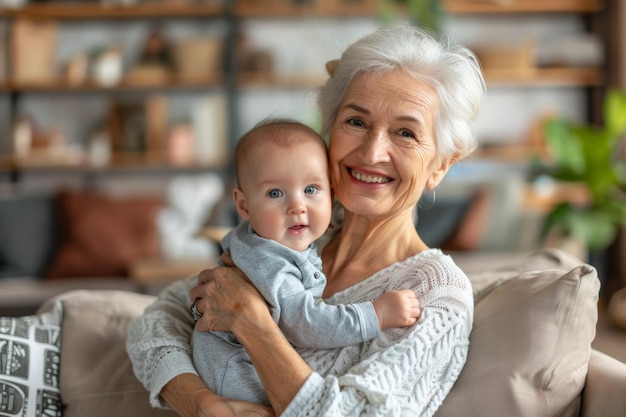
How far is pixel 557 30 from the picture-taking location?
621 cm

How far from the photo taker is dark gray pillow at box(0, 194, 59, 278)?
4.60 metres

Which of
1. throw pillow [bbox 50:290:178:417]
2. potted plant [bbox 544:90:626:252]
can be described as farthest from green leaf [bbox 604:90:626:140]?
throw pillow [bbox 50:290:178:417]

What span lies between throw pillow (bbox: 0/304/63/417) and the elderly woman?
0.20 metres

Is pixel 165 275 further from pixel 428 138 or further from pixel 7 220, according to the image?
pixel 428 138

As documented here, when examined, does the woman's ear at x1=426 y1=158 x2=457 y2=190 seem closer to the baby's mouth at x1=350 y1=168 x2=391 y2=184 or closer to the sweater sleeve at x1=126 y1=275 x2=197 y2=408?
the baby's mouth at x1=350 y1=168 x2=391 y2=184

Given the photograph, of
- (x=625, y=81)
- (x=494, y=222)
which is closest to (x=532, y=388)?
(x=494, y=222)

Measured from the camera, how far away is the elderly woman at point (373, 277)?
1.39 metres

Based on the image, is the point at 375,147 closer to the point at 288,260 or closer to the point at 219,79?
the point at 288,260

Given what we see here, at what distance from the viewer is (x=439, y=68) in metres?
1.61

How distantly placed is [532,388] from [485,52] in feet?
15.6

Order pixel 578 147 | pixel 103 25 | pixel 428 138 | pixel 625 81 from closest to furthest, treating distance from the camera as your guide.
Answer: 1. pixel 428 138
2. pixel 578 147
3. pixel 625 81
4. pixel 103 25

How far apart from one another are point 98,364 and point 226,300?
0.46m

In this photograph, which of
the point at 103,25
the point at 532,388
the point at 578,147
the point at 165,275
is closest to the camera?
the point at 532,388

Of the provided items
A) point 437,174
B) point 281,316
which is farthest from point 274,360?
point 437,174
